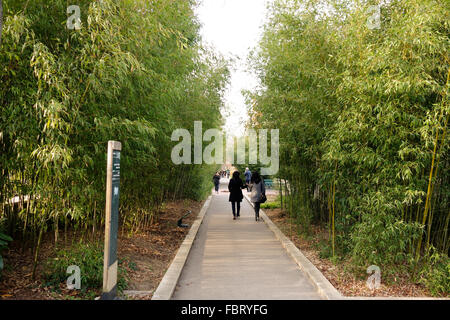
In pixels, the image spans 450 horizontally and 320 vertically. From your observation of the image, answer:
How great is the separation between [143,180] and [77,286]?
123 inches

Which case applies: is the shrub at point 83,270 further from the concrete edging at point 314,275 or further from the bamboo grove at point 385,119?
the bamboo grove at point 385,119

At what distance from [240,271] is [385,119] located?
2764mm

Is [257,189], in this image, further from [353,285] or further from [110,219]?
[110,219]

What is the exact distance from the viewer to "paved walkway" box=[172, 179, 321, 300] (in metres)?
4.16

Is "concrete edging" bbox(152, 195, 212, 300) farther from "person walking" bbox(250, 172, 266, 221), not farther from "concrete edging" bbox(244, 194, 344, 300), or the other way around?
"person walking" bbox(250, 172, 266, 221)

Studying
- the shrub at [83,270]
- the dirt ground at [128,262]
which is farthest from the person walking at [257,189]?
the shrub at [83,270]

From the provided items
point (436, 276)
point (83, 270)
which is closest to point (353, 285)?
point (436, 276)

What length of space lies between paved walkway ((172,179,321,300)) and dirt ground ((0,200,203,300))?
17.2 inches

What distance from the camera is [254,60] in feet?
28.0

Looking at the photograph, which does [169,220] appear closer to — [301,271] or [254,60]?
[254,60]

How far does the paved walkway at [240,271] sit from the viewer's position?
13.6 feet

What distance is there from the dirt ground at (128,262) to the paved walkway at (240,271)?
0.44 meters

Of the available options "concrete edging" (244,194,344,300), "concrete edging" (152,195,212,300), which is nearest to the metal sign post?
"concrete edging" (152,195,212,300)

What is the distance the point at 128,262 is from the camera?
526 centimetres
